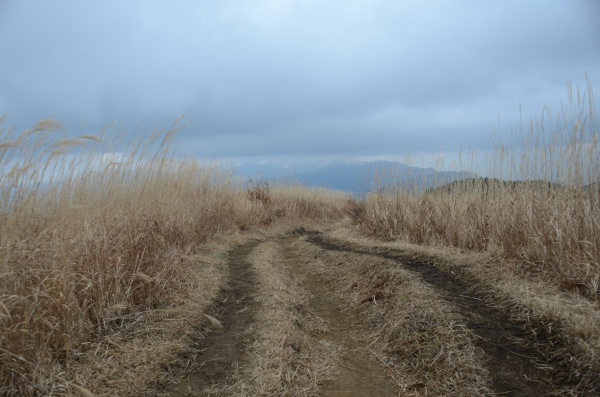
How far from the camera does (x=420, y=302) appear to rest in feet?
12.4

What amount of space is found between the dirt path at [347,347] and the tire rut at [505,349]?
85cm

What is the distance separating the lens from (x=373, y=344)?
3520mm

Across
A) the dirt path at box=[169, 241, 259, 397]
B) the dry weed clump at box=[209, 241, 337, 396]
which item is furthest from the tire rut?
the dirt path at box=[169, 241, 259, 397]

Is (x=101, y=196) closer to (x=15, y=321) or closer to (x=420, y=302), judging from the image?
(x=15, y=321)

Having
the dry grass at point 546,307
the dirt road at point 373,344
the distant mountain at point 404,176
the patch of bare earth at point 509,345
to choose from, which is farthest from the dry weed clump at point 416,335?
the distant mountain at point 404,176

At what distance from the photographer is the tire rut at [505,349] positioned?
7.93 ft

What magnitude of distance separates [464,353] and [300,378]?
142cm

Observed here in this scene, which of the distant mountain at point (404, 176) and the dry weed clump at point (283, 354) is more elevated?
the distant mountain at point (404, 176)

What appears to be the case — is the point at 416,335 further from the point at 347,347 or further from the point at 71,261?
the point at 71,261

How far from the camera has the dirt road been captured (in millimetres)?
2572

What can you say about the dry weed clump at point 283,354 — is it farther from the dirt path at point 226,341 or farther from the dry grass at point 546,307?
the dry grass at point 546,307

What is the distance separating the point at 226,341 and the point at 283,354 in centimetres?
67

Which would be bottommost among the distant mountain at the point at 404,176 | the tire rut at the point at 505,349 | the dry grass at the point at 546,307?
the tire rut at the point at 505,349

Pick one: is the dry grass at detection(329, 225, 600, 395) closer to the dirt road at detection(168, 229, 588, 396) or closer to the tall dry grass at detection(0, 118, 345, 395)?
the dirt road at detection(168, 229, 588, 396)
